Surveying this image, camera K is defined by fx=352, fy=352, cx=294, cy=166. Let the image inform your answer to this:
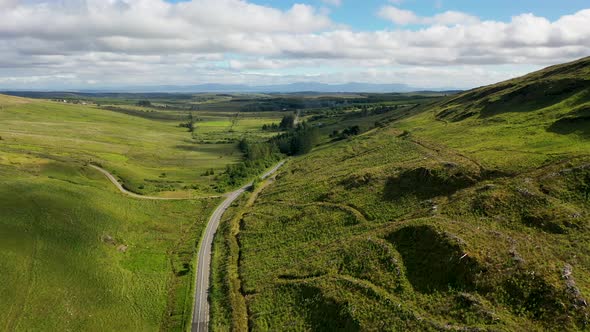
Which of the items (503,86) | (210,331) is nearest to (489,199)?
(210,331)

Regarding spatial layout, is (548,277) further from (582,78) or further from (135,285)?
(582,78)

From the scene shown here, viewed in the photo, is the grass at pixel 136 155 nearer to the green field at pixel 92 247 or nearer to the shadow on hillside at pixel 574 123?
the green field at pixel 92 247

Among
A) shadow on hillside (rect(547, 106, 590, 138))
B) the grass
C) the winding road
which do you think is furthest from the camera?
the grass

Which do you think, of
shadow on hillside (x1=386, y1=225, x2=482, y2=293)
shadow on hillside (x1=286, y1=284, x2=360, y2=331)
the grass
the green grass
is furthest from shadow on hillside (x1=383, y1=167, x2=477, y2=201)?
the grass

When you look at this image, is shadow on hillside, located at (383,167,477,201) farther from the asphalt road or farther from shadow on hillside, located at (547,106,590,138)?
the asphalt road

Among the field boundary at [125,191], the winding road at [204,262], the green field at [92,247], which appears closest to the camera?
the winding road at [204,262]

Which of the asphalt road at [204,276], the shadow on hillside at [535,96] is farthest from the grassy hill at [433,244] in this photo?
the shadow on hillside at [535,96]

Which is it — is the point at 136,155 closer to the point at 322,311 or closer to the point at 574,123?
the point at 322,311
